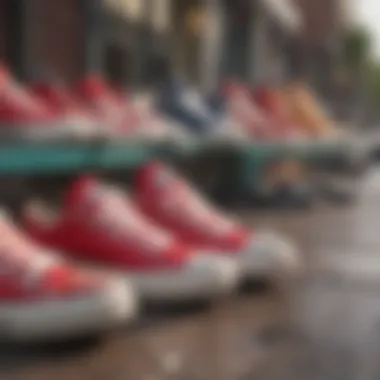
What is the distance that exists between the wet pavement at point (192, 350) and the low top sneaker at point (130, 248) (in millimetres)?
31

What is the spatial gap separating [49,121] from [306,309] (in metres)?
0.52

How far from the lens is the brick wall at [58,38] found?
1841 mm

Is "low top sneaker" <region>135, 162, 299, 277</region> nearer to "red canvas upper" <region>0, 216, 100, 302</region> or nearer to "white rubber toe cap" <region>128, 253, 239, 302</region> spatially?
"white rubber toe cap" <region>128, 253, 239, 302</region>

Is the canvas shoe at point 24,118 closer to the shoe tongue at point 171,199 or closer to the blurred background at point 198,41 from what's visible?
the shoe tongue at point 171,199

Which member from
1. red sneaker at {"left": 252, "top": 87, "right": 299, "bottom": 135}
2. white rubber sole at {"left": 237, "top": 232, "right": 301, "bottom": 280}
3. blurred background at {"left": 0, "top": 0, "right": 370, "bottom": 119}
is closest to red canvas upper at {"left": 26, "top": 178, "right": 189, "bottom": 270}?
white rubber sole at {"left": 237, "top": 232, "right": 301, "bottom": 280}

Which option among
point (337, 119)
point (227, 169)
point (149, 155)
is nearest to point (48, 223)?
point (149, 155)

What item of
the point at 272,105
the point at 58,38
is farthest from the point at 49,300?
the point at 272,105

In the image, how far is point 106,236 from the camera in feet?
3.30

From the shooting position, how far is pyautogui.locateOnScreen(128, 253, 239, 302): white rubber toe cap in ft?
3.16

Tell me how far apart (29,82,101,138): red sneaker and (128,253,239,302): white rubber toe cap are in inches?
18.4

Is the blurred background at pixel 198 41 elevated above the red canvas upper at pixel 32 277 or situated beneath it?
elevated above

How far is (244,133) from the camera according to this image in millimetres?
2211

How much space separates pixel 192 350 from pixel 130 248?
0.58 feet

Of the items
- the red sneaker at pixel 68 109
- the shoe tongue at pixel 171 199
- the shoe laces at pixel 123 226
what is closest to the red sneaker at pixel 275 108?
the red sneaker at pixel 68 109
